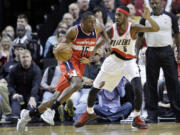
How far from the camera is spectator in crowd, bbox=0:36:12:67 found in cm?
1202

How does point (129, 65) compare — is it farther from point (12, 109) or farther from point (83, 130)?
point (12, 109)

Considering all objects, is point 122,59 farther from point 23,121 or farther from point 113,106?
point 23,121

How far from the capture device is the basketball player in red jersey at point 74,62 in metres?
8.41

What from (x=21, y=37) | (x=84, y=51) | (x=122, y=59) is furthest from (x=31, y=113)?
(x=21, y=37)

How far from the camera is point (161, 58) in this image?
376 inches

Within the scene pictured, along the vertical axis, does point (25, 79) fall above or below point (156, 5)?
below

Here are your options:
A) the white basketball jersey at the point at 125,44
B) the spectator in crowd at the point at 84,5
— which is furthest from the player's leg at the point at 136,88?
the spectator in crowd at the point at 84,5

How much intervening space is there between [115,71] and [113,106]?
1.83 metres

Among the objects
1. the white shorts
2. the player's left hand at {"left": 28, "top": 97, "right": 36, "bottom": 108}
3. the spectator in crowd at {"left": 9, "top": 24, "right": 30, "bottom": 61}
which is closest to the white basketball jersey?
the white shorts

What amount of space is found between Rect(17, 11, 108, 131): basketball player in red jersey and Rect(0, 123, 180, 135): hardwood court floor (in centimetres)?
29

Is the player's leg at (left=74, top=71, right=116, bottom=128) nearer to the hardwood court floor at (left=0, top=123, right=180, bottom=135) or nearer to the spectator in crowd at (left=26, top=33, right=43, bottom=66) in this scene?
the hardwood court floor at (left=0, top=123, right=180, bottom=135)

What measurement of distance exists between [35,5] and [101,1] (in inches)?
240

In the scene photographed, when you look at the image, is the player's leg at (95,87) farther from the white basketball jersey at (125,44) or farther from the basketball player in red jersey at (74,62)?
the white basketball jersey at (125,44)

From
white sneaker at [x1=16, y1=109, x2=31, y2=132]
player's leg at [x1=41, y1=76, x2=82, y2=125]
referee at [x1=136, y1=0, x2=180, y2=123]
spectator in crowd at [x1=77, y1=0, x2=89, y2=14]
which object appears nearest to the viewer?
player's leg at [x1=41, y1=76, x2=82, y2=125]
